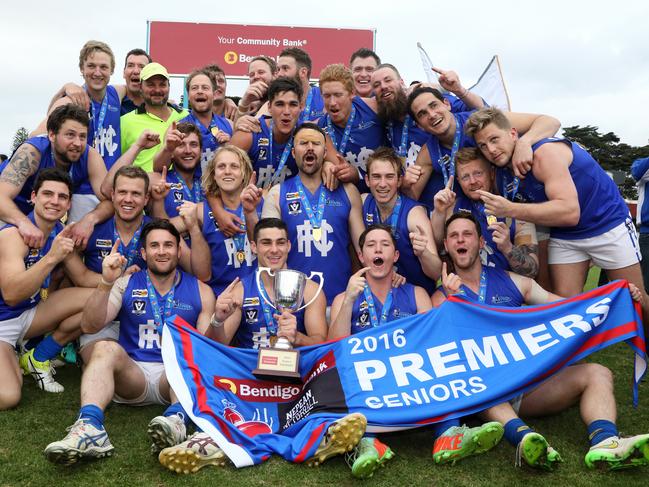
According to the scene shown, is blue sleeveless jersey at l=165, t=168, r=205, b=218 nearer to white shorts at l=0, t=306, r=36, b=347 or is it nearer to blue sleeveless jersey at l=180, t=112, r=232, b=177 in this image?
blue sleeveless jersey at l=180, t=112, r=232, b=177

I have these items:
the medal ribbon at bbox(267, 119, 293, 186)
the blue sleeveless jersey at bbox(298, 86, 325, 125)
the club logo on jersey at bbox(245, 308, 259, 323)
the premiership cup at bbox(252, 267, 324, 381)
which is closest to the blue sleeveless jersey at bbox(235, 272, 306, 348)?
the club logo on jersey at bbox(245, 308, 259, 323)

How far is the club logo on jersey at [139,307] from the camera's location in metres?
4.50

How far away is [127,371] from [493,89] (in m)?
5.71

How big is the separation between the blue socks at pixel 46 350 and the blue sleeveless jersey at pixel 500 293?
3.36 meters

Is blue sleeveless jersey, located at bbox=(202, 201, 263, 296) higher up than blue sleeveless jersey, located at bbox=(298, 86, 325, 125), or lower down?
lower down

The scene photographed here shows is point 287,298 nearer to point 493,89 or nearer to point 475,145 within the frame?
point 475,145

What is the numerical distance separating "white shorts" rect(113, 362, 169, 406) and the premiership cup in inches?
33.1

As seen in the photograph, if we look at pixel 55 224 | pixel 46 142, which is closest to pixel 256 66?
pixel 46 142

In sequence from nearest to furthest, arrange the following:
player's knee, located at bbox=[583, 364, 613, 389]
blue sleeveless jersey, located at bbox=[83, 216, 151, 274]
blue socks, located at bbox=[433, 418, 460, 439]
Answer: blue socks, located at bbox=[433, 418, 460, 439]
player's knee, located at bbox=[583, 364, 613, 389]
blue sleeveless jersey, located at bbox=[83, 216, 151, 274]

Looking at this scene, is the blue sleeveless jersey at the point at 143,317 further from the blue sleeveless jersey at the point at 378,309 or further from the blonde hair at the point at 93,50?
the blonde hair at the point at 93,50

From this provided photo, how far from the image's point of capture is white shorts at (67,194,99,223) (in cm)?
555

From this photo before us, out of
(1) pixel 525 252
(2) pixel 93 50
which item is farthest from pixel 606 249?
(2) pixel 93 50

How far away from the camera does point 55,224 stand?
507cm

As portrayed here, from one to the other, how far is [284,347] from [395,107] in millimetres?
2692
